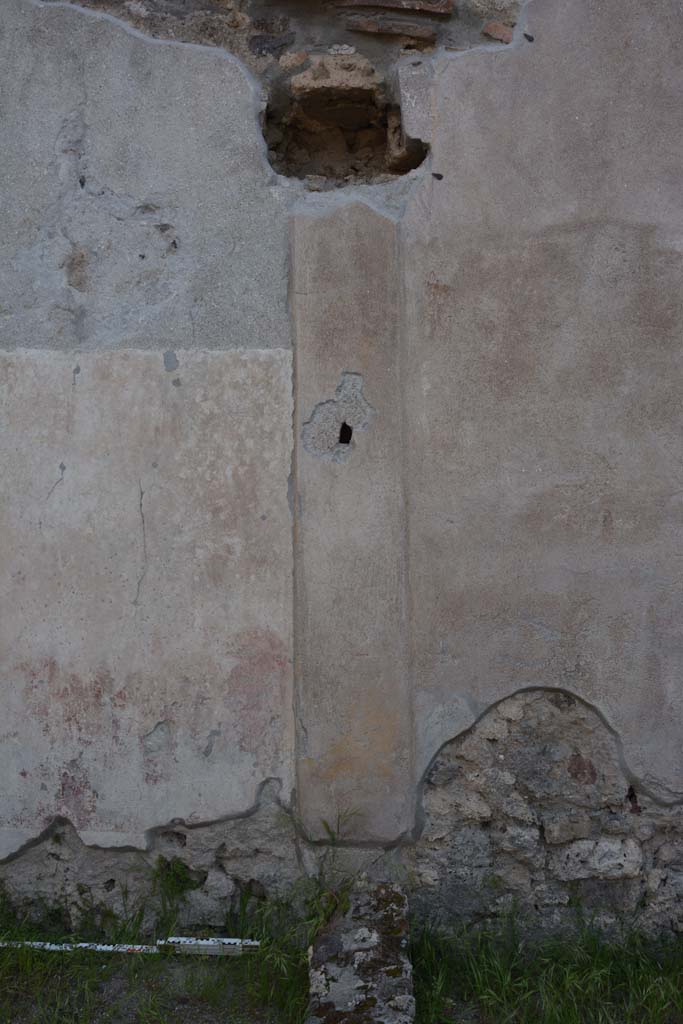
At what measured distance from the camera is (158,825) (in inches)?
105

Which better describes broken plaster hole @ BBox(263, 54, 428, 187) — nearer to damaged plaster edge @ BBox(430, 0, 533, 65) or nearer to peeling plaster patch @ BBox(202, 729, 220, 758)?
damaged plaster edge @ BBox(430, 0, 533, 65)

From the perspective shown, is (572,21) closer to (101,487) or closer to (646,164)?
(646,164)

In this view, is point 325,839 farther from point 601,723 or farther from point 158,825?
point 601,723

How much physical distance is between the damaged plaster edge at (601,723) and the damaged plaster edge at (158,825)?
350 mm

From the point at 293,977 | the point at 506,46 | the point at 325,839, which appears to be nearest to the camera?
the point at 293,977

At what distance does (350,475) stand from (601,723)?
968 mm

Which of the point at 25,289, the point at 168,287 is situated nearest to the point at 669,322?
the point at 168,287

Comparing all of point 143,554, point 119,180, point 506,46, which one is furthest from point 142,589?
point 506,46

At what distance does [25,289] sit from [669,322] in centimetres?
182

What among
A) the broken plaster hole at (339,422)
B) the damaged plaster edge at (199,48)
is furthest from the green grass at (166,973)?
the damaged plaster edge at (199,48)

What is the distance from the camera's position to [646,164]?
2.75 m

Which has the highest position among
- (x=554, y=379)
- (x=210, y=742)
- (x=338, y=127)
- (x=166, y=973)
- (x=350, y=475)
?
(x=338, y=127)

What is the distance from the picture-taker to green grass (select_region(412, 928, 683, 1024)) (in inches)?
93.0

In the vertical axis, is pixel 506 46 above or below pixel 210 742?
above
